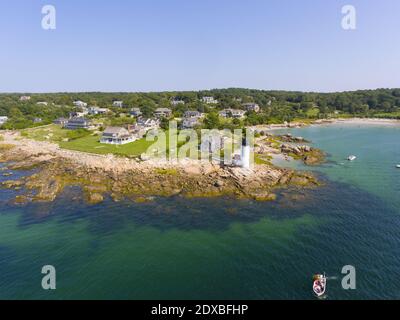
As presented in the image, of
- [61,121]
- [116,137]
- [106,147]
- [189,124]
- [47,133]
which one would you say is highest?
[61,121]

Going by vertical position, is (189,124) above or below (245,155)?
above

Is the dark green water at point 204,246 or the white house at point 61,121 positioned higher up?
the white house at point 61,121

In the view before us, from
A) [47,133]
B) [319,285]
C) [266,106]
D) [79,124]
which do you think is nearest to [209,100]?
[266,106]

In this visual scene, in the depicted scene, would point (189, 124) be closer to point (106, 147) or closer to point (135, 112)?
point (106, 147)

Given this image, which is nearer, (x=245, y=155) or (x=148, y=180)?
(x=148, y=180)

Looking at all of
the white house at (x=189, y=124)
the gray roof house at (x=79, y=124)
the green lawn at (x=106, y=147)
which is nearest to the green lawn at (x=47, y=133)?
the gray roof house at (x=79, y=124)

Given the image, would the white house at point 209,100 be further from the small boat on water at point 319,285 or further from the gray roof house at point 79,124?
the small boat on water at point 319,285
